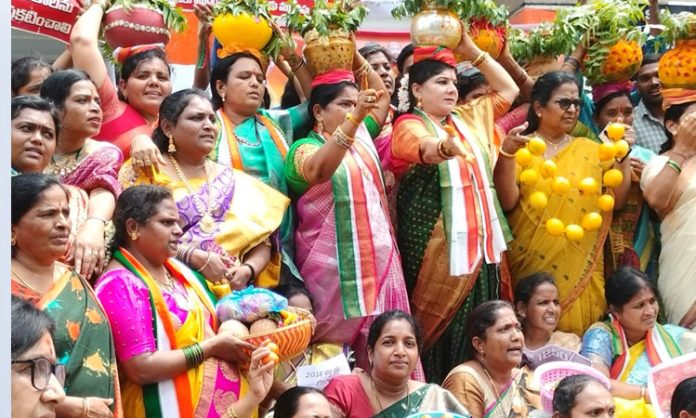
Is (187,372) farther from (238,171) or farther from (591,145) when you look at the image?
(591,145)

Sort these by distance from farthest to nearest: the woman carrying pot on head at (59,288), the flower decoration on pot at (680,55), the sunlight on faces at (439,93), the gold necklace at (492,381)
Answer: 1. the flower decoration on pot at (680,55)
2. the sunlight on faces at (439,93)
3. the gold necklace at (492,381)
4. the woman carrying pot on head at (59,288)

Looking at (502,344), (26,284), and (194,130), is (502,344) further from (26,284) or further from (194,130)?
(26,284)

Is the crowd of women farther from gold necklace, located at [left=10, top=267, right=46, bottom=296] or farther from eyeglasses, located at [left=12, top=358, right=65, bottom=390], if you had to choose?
eyeglasses, located at [left=12, top=358, right=65, bottom=390]

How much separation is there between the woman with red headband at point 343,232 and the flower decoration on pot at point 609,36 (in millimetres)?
1469

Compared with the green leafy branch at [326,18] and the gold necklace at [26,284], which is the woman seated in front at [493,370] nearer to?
the green leafy branch at [326,18]

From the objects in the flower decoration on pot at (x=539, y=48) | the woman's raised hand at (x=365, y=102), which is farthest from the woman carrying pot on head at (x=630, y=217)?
the woman's raised hand at (x=365, y=102)

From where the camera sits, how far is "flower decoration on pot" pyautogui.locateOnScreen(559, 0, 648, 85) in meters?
6.49

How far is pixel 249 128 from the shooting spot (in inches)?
227

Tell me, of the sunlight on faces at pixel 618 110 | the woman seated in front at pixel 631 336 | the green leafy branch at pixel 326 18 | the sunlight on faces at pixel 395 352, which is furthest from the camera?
the sunlight on faces at pixel 618 110

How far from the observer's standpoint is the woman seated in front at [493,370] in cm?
521

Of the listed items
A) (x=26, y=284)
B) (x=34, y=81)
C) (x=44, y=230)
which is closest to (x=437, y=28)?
(x=34, y=81)

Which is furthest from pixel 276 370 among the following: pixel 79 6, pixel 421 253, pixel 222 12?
pixel 79 6

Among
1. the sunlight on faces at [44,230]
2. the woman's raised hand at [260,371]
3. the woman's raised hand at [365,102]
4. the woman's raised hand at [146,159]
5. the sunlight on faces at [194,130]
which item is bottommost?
the woman's raised hand at [260,371]

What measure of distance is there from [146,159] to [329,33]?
129cm
